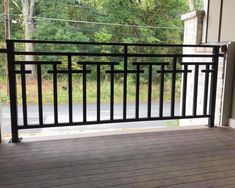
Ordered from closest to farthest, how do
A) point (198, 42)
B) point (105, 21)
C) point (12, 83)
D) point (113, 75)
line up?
point (12, 83) → point (113, 75) → point (198, 42) → point (105, 21)

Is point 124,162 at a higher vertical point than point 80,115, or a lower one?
higher

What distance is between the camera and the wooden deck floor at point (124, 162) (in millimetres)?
1778

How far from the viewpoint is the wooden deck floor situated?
1778 millimetres

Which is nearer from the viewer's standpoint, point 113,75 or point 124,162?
point 124,162

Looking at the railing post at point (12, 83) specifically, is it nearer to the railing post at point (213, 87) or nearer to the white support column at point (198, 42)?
the railing post at point (213, 87)

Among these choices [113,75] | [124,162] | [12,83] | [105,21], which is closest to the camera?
[124,162]

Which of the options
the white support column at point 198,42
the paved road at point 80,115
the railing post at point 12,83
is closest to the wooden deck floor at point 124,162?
the railing post at point 12,83

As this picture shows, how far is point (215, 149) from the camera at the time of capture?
2385 mm

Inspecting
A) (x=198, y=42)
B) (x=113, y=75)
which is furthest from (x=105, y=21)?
(x=113, y=75)

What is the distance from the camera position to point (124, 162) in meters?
2.09

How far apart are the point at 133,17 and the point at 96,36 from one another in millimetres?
1745

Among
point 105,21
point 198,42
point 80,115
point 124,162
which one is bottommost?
point 80,115

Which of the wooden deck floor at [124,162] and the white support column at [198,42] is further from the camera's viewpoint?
the white support column at [198,42]

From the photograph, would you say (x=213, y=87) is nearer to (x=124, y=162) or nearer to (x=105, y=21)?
(x=124, y=162)
